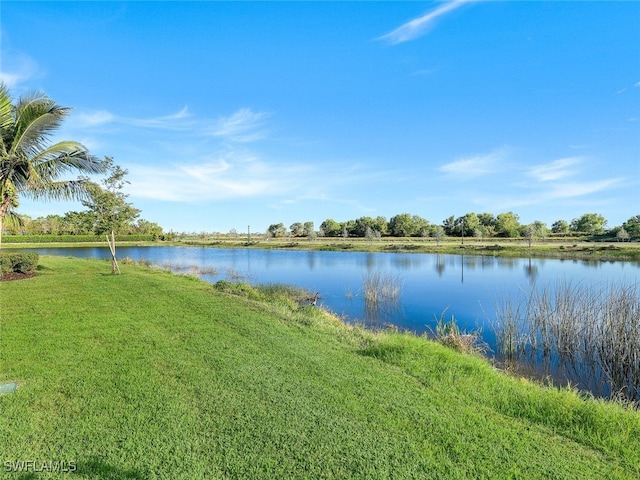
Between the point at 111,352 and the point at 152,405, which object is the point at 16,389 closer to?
the point at 111,352

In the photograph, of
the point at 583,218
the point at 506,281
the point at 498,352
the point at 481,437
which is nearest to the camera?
the point at 481,437

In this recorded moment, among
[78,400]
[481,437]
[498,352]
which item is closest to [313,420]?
[481,437]

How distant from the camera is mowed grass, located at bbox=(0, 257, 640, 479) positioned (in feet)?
8.93

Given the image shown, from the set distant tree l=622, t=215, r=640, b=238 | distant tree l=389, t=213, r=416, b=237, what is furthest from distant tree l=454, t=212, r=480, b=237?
distant tree l=622, t=215, r=640, b=238

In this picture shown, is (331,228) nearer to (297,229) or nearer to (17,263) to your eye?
(297,229)

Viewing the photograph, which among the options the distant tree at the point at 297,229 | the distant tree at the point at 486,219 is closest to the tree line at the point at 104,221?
the distant tree at the point at 297,229

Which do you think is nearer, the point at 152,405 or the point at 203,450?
the point at 203,450

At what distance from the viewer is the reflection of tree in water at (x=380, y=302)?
12.7 metres

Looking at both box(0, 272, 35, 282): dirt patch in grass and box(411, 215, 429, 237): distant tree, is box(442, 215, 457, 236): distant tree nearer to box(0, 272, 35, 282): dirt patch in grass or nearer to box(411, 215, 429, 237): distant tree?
box(411, 215, 429, 237): distant tree

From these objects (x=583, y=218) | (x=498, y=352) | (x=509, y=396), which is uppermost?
(x=583, y=218)

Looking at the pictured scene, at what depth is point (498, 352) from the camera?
9062mm

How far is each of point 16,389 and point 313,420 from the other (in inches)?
128

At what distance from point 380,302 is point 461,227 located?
7003 centimetres

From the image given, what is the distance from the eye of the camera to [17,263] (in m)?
13.7
